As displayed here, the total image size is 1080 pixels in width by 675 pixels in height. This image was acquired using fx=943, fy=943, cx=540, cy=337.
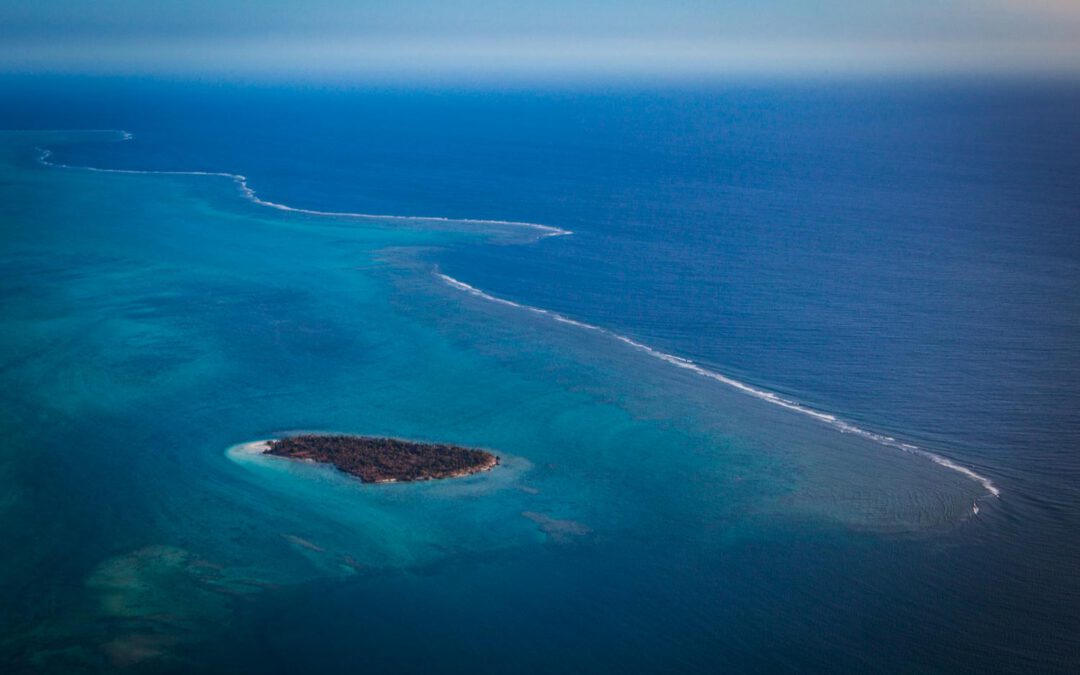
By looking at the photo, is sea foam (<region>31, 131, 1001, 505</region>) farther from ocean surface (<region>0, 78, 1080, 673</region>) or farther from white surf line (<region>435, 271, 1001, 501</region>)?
ocean surface (<region>0, 78, 1080, 673</region>)

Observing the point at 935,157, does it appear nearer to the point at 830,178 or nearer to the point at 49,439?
the point at 830,178

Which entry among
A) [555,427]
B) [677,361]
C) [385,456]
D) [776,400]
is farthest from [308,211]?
[776,400]

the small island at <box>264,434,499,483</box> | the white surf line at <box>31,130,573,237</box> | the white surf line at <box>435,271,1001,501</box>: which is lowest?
the small island at <box>264,434,499,483</box>

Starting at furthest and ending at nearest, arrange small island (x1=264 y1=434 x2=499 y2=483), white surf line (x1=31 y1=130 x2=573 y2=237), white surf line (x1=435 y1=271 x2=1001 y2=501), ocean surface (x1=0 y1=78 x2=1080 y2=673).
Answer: white surf line (x1=31 y1=130 x2=573 y2=237)
small island (x1=264 y1=434 x2=499 y2=483)
white surf line (x1=435 y1=271 x2=1001 y2=501)
ocean surface (x1=0 y1=78 x2=1080 y2=673)

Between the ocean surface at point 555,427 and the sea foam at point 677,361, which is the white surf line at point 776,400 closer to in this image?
the sea foam at point 677,361

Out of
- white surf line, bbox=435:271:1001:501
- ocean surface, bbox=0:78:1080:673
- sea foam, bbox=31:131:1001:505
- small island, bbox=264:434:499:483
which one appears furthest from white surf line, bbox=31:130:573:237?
small island, bbox=264:434:499:483

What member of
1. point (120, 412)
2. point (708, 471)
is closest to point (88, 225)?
point (120, 412)
